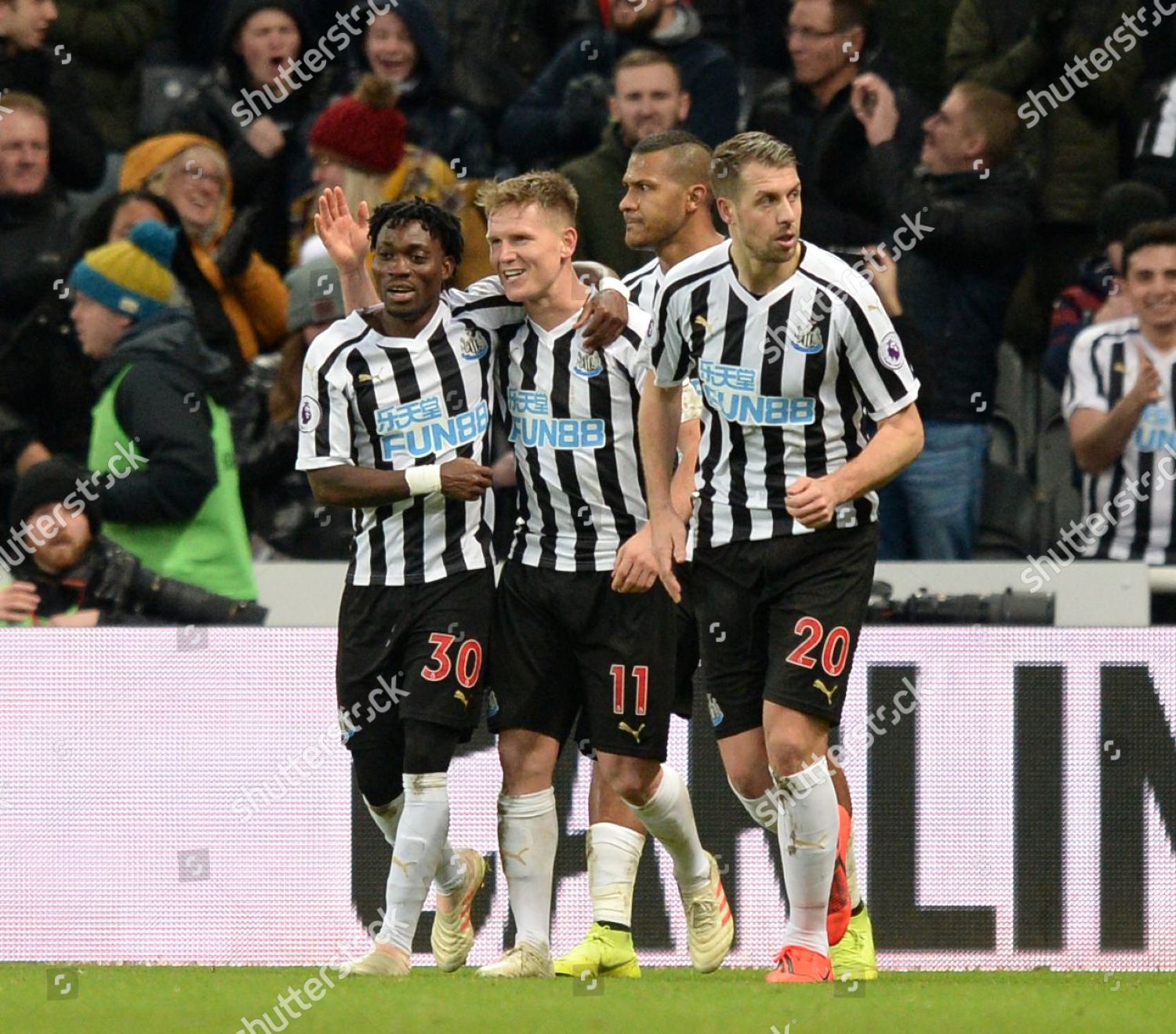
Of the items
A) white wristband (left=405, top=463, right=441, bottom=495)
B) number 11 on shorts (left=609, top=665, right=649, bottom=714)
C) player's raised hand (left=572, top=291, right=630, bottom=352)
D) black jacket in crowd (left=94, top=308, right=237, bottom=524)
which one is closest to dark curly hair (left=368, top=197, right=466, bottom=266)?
player's raised hand (left=572, top=291, right=630, bottom=352)

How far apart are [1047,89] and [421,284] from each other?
393 centimetres

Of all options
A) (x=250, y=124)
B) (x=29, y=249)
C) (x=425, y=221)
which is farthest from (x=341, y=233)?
(x=250, y=124)

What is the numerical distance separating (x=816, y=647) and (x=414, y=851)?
1.22 meters

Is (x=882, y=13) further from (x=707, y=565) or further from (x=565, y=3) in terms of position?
(x=707, y=565)

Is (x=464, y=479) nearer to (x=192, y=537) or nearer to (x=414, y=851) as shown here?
(x=414, y=851)

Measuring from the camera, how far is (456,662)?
576 cm

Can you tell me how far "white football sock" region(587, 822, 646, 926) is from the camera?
20.1 ft

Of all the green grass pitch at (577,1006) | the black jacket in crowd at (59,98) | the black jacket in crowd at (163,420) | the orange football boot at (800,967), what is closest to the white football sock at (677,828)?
the green grass pitch at (577,1006)

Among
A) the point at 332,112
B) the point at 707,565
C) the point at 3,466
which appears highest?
the point at 332,112

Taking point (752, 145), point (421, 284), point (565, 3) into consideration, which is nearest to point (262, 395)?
point (565, 3)

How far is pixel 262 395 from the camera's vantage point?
8719 mm

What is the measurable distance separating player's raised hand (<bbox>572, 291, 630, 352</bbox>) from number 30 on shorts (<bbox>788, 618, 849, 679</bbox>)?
982 millimetres

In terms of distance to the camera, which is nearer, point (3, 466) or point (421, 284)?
point (421, 284)

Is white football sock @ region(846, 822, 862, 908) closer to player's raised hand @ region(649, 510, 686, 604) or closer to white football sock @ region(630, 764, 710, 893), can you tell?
white football sock @ region(630, 764, 710, 893)
